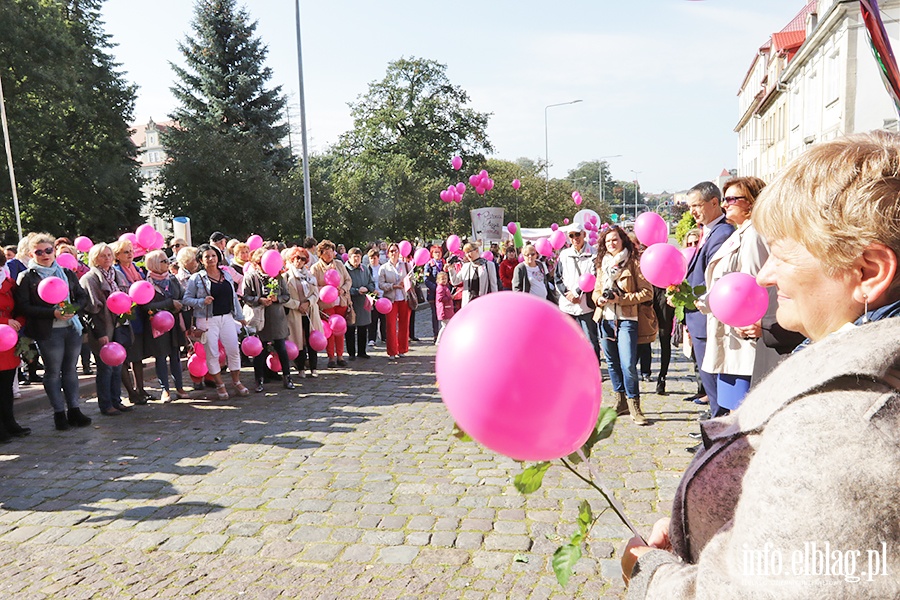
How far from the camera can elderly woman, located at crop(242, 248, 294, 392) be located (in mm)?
9102

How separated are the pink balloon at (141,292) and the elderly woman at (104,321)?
18cm

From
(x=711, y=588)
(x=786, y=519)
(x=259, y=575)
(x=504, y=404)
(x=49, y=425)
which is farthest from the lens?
(x=49, y=425)

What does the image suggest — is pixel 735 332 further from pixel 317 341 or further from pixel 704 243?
pixel 317 341

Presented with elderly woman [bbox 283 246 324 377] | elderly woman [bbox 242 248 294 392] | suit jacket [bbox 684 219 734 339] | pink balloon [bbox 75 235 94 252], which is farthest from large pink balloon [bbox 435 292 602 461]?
pink balloon [bbox 75 235 94 252]

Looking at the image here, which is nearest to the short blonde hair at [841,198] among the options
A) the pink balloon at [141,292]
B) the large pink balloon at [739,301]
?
the large pink balloon at [739,301]

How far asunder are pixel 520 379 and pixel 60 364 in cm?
737

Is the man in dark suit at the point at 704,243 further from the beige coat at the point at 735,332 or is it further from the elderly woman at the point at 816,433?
the elderly woman at the point at 816,433

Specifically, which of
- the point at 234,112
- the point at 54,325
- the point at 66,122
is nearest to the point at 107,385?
the point at 54,325

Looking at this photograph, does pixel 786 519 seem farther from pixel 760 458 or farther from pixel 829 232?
pixel 829 232

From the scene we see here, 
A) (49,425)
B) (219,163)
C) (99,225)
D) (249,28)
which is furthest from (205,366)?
(249,28)

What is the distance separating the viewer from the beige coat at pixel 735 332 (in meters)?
4.68

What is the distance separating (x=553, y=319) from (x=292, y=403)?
293 inches

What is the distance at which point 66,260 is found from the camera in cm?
900

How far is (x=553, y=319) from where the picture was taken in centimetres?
157
